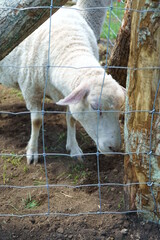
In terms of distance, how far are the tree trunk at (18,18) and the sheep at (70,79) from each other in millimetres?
301

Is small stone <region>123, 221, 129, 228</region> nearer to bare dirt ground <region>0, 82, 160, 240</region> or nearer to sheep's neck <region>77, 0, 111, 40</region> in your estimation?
bare dirt ground <region>0, 82, 160, 240</region>

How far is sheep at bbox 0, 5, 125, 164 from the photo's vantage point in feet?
8.39

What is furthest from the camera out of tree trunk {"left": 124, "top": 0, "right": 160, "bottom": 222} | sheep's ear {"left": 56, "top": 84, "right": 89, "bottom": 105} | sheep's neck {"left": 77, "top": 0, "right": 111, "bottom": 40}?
sheep's neck {"left": 77, "top": 0, "right": 111, "bottom": 40}

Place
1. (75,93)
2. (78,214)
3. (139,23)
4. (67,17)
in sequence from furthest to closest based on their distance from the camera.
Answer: (67,17), (75,93), (78,214), (139,23)

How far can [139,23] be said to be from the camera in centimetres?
182

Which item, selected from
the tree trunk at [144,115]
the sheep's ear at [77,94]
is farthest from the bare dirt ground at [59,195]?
the sheep's ear at [77,94]

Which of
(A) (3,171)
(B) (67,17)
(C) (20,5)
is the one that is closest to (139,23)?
(C) (20,5)

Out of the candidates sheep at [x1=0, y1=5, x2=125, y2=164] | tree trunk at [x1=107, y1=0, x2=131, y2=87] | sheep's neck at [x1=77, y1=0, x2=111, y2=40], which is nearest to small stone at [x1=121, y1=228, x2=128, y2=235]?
sheep at [x1=0, y1=5, x2=125, y2=164]

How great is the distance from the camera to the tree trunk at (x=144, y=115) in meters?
1.81

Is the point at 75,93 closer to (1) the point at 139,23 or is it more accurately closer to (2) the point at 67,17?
(1) the point at 139,23

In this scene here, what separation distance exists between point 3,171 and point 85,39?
5.19 ft

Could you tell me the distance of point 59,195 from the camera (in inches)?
107

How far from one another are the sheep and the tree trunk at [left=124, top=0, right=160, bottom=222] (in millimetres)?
285

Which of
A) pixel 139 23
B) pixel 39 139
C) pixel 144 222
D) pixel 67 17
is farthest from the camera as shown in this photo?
pixel 39 139
